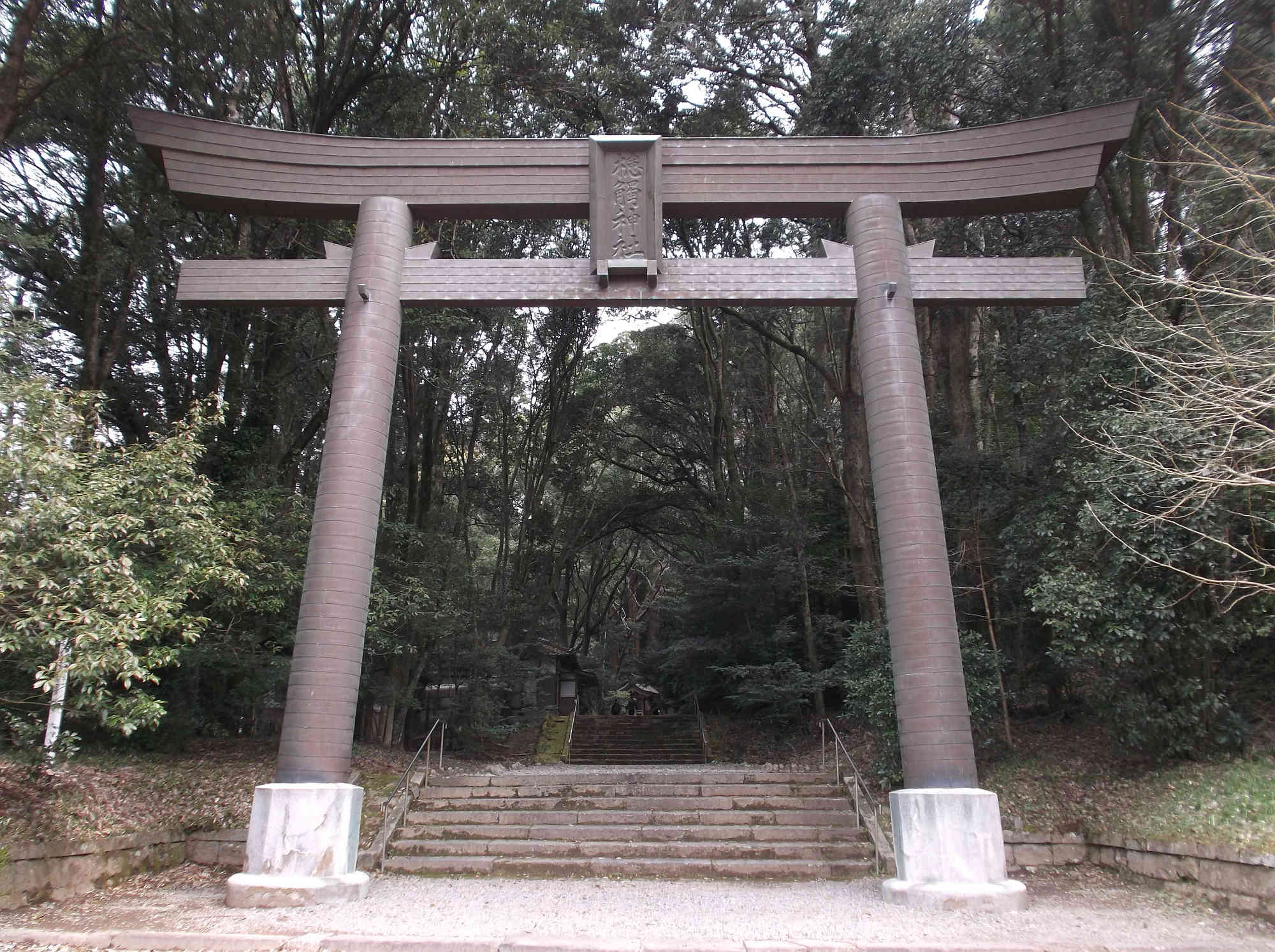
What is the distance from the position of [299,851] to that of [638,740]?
12.2 m

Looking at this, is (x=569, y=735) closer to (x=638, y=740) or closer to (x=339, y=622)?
(x=638, y=740)

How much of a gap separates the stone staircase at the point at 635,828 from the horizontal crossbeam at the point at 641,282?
5485mm

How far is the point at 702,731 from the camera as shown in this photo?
663 inches

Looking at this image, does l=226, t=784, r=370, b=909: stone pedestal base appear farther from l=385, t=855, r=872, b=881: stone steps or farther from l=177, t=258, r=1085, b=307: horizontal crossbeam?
l=177, t=258, r=1085, b=307: horizontal crossbeam

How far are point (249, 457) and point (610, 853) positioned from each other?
721cm

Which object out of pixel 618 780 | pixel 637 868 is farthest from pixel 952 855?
pixel 618 780

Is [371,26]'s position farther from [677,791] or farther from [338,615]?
[677,791]

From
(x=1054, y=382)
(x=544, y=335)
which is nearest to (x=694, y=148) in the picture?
(x=1054, y=382)

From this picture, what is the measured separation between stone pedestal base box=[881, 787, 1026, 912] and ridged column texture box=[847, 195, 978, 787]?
288 mm

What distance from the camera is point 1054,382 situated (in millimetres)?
9641

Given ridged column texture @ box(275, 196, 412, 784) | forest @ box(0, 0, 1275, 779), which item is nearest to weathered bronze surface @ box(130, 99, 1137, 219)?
ridged column texture @ box(275, 196, 412, 784)

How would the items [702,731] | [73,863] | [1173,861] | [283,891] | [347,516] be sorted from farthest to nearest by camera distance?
[702,731] < [347,516] < [1173,861] < [73,863] < [283,891]

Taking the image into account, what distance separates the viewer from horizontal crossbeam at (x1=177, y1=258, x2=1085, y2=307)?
7809 millimetres

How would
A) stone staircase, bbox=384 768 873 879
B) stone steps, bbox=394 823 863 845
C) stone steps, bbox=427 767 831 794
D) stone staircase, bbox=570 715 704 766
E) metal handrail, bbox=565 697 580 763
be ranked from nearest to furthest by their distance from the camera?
stone staircase, bbox=384 768 873 879
stone steps, bbox=394 823 863 845
stone steps, bbox=427 767 831 794
stone staircase, bbox=570 715 704 766
metal handrail, bbox=565 697 580 763
